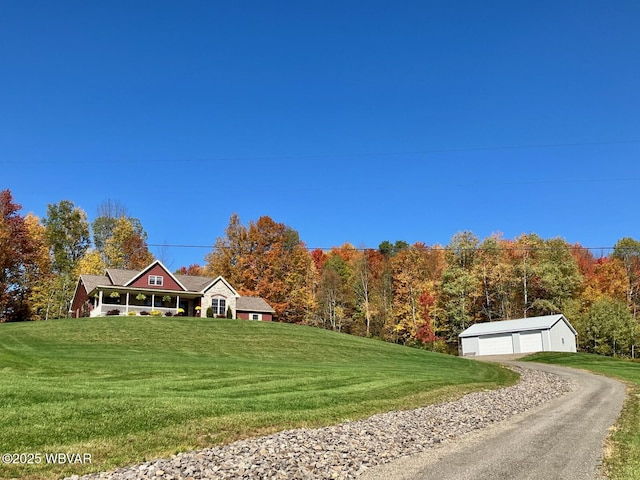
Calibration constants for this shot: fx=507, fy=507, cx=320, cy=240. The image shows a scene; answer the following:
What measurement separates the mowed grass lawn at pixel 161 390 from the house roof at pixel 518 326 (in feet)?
61.9

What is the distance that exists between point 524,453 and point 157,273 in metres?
42.1

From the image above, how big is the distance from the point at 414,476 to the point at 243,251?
54.9m

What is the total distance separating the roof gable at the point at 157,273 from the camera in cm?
4538

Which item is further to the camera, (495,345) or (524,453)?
(495,345)

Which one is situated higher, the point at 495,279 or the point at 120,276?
the point at 495,279

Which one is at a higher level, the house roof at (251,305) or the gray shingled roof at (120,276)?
the gray shingled roof at (120,276)

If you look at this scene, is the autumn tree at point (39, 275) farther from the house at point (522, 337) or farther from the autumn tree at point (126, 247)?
the house at point (522, 337)

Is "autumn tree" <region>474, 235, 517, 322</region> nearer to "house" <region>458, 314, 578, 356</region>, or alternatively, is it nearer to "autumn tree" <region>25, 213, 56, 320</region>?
"house" <region>458, 314, 578, 356</region>

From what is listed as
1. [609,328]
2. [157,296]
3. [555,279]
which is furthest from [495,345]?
[157,296]

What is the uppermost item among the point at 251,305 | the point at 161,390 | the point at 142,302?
the point at 142,302

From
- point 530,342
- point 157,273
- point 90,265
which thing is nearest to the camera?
point 157,273

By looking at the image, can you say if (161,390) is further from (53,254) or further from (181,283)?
(53,254)

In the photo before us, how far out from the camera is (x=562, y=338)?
49.6 m

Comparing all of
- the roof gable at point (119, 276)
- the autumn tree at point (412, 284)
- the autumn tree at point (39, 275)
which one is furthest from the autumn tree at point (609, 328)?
the autumn tree at point (39, 275)
